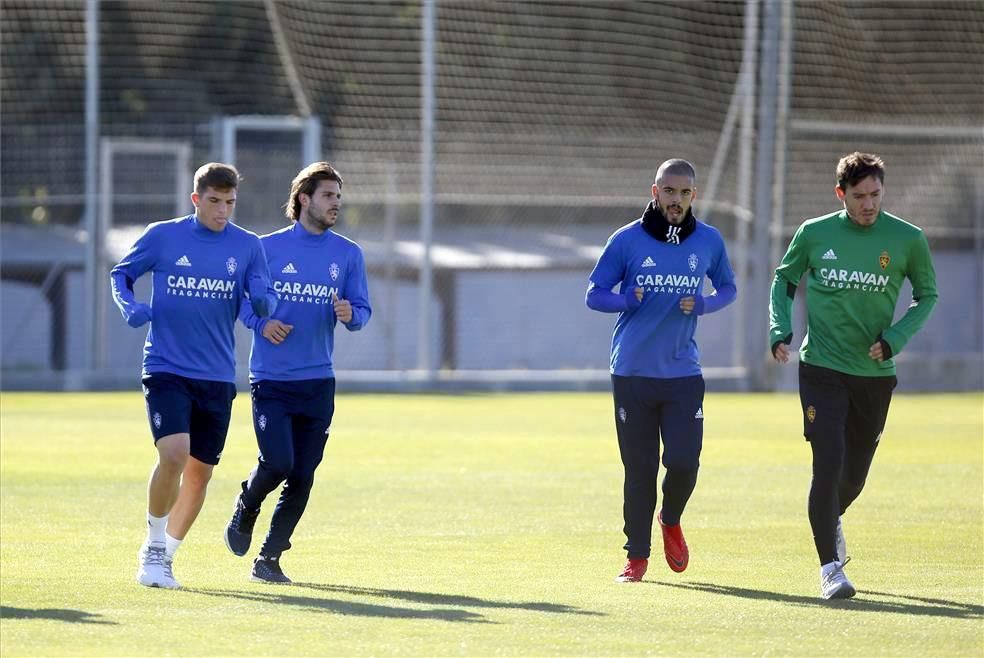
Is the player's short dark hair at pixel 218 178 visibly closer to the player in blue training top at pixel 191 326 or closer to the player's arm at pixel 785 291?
the player in blue training top at pixel 191 326

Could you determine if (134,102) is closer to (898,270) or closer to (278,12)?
(278,12)

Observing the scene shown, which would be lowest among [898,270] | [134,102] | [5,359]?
[5,359]

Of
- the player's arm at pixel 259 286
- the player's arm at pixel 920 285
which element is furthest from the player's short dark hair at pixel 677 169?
the player's arm at pixel 259 286

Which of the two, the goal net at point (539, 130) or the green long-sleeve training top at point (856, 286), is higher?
the goal net at point (539, 130)

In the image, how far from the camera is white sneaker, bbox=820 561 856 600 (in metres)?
8.41

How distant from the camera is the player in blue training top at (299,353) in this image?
9000 millimetres

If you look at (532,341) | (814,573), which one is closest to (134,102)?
(532,341)

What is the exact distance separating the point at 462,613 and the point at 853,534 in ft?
12.2

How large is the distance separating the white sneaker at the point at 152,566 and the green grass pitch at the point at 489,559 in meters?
0.07

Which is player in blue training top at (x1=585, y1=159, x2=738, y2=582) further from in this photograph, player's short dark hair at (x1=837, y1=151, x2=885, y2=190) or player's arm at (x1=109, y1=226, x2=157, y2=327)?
player's arm at (x1=109, y1=226, x2=157, y2=327)

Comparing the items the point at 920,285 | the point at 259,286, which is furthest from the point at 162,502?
the point at 920,285

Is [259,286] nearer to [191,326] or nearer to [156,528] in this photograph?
[191,326]

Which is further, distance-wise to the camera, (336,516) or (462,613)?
(336,516)

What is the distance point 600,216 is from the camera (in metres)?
27.7
